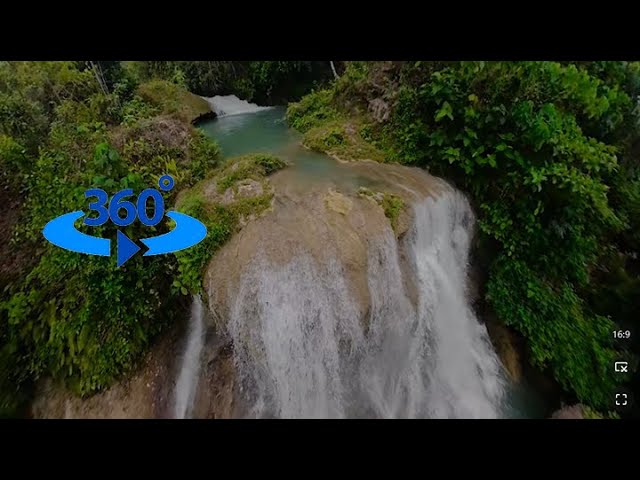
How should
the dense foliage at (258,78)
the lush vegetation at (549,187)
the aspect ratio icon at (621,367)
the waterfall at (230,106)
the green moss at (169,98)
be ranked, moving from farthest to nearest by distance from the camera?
1. the dense foliage at (258,78)
2. the waterfall at (230,106)
3. the green moss at (169,98)
4. the lush vegetation at (549,187)
5. the aspect ratio icon at (621,367)

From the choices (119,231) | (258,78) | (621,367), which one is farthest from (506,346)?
(258,78)

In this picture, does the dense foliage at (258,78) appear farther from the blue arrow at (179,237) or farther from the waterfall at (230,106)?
the blue arrow at (179,237)

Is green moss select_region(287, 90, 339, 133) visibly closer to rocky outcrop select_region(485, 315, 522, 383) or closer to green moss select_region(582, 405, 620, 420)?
rocky outcrop select_region(485, 315, 522, 383)

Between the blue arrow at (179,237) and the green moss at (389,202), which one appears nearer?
the blue arrow at (179,237)

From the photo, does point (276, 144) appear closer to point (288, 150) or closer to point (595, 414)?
point (288, 150)

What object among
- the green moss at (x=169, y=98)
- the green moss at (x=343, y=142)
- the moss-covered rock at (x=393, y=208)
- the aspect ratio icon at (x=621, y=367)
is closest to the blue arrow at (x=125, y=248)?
the moss-covered rock at (x=393, y=208)
